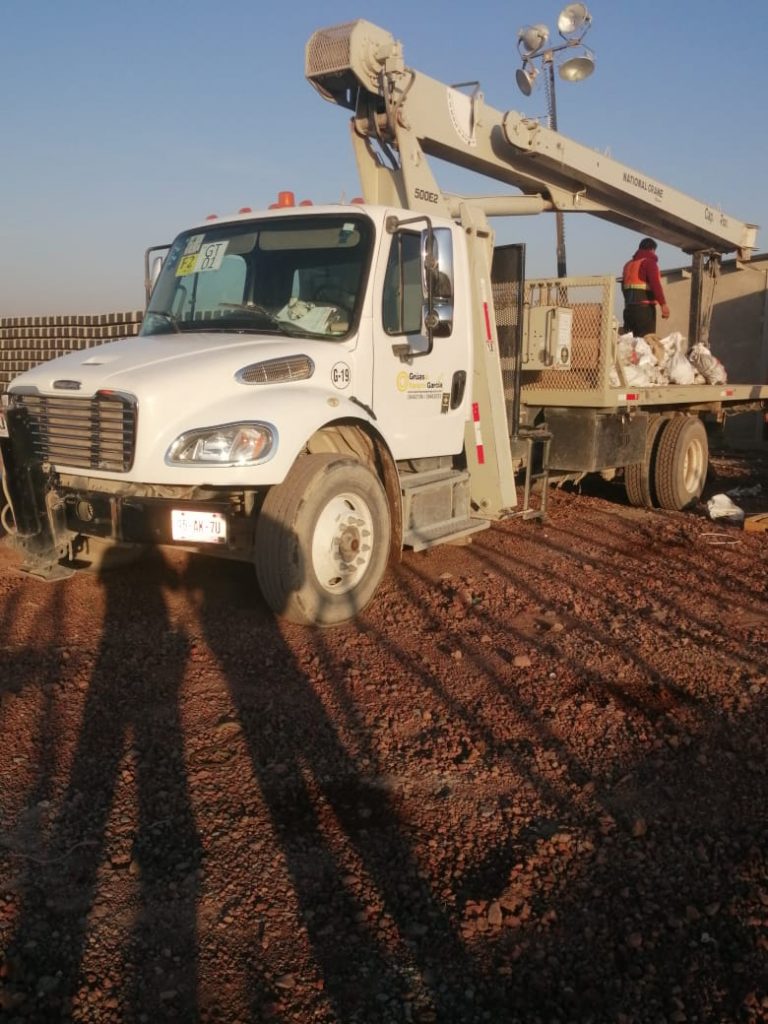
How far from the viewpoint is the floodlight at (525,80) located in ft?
29.3

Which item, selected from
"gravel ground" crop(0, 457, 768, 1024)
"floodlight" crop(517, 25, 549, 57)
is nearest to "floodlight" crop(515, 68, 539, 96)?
"floodlight" crop(517, 25, 549, 57)

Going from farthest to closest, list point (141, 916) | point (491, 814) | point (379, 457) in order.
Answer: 1. point (379, 457)
2. point (491, 814)
3. point (141, 916)

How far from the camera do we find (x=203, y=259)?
6.06 m

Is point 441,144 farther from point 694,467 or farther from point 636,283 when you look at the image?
point 694,467

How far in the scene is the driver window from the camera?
5.78 metres

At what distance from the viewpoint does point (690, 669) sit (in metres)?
4.65

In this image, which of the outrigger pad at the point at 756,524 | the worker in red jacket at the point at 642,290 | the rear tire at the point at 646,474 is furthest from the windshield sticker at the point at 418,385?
the worker in red jacket at the point at 642,290

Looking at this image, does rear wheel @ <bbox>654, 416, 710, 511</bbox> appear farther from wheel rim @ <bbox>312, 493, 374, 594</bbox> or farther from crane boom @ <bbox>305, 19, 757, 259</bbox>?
wheel rim @ <bbox>312, 493, 374, 594</bbox>

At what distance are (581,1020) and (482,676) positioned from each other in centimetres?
235

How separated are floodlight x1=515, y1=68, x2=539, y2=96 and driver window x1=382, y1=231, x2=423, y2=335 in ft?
13.1

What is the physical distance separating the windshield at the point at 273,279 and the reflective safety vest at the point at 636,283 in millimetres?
5216

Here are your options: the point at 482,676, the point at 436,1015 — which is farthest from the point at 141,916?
the point at 482,676

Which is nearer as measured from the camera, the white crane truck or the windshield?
the white crane truck

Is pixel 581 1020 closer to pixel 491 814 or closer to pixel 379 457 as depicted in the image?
pixel 491 814
